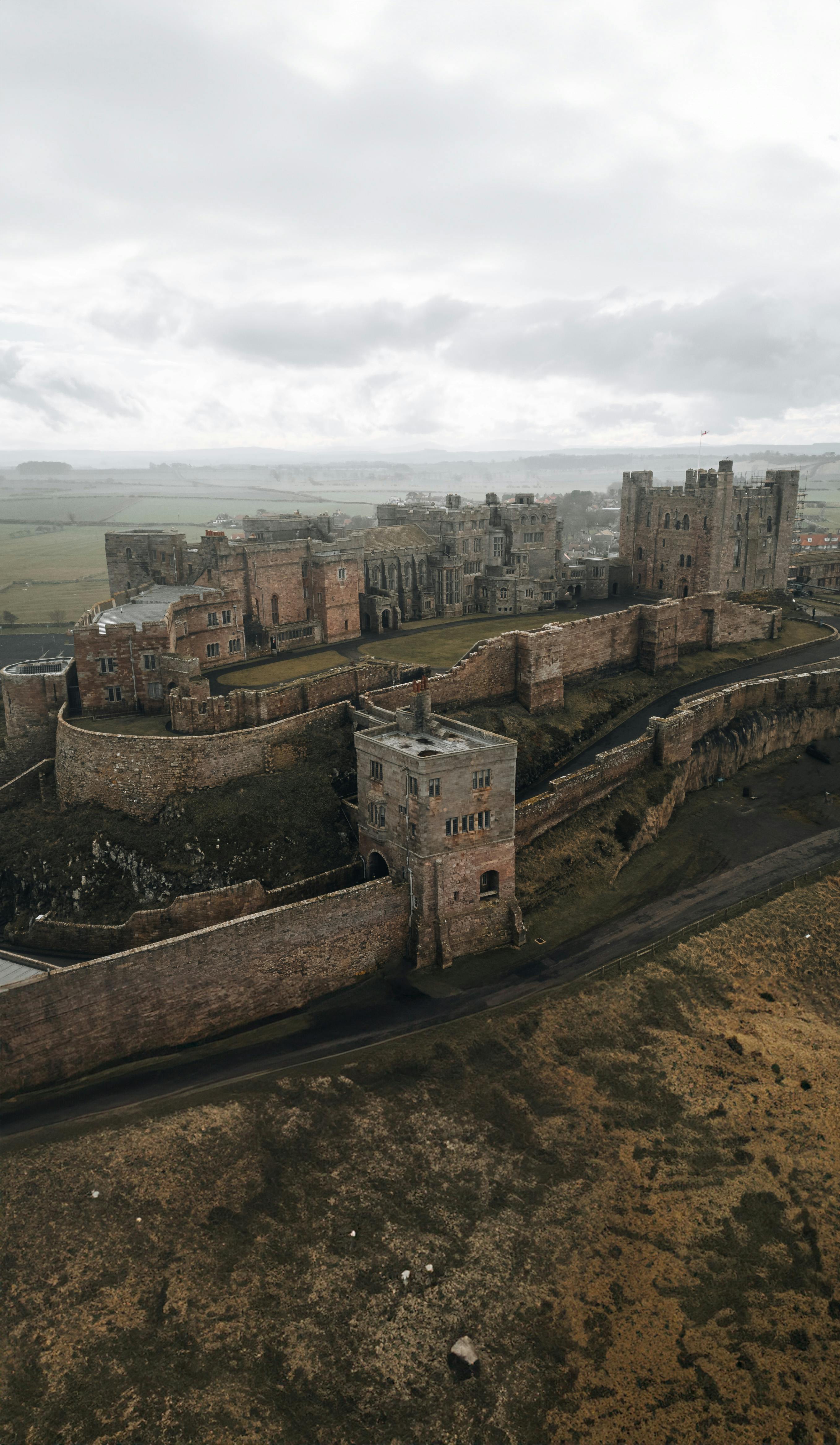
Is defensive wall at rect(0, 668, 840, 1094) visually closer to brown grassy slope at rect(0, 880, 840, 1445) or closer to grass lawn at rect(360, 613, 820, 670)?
brown grassy slope at rect(0, 880, 840, 1445)

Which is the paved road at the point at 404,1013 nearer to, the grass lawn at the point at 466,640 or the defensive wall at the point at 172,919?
the defensive wall at the point at 172,919

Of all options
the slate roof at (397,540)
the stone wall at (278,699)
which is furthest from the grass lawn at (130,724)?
the slate roof at (397,540)

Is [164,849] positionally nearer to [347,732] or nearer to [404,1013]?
[347,732]

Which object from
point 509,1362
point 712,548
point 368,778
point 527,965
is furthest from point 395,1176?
point 712,548

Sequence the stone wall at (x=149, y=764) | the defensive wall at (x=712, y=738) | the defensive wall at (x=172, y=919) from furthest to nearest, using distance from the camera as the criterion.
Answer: the defensive wall at (x=712, y=738), the stone wall at (x=149, y=764), the defensive wall at (x=172, y=919)

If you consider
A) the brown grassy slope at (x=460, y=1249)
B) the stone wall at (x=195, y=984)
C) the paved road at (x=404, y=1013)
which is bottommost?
the brown grassy slope at (x=460, y=1249)

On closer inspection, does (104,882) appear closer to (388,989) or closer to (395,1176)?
(388,989)
